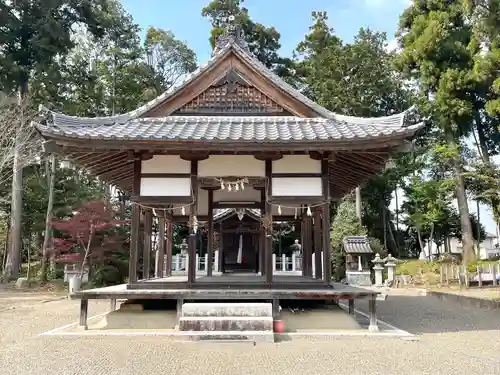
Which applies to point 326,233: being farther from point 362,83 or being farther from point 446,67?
point 362,83

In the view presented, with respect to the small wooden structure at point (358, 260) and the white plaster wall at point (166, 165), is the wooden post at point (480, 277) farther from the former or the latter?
the white plaster wall at point (166, 165)

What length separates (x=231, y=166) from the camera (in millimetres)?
9422

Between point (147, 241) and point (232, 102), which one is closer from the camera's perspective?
point (147, 241)

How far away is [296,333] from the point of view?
8.17m

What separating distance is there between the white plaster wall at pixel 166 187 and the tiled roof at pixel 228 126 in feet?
3.25

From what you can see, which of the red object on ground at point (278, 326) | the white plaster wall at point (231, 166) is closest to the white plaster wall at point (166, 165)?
the white plaster wall at point (231, 166)

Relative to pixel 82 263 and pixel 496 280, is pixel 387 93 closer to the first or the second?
pixel 496 280

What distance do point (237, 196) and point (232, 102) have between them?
5086mm

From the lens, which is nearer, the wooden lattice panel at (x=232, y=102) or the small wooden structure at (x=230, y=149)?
the small wooden structure at (x=230, y=149)

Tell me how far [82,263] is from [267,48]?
941 inches

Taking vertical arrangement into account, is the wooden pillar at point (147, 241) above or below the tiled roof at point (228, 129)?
below

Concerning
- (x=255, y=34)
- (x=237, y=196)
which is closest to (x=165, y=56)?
(x=255, y=34)

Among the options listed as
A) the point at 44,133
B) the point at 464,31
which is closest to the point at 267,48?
the point at 464,31

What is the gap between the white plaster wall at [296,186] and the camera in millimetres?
9070
